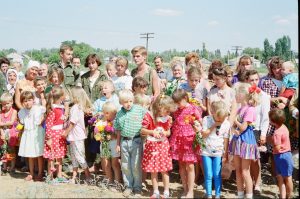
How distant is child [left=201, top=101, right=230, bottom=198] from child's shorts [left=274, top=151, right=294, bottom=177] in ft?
2.48

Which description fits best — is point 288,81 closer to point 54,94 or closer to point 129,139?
point 129,139

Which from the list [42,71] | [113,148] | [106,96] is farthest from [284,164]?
[42,71]

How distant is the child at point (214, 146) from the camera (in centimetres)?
571

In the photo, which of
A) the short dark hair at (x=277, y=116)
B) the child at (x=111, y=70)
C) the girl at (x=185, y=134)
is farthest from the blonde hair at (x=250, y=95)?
the child at (x=111, y=70)

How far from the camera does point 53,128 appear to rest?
22.5 ft

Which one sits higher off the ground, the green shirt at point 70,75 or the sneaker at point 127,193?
the green shirt at point 70,75

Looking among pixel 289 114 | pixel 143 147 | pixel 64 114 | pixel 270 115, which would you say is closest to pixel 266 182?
pixel 289 114

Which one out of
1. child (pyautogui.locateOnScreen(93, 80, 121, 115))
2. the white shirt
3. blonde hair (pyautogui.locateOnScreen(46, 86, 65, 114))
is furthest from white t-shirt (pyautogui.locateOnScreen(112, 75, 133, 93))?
the white shirt

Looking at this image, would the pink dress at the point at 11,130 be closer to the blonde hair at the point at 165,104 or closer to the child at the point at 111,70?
the child at the point at 111,70

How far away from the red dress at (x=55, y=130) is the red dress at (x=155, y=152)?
1.77m

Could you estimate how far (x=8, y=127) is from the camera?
766 centimetres

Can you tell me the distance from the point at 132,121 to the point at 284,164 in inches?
91.4

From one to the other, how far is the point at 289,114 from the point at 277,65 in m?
0.94

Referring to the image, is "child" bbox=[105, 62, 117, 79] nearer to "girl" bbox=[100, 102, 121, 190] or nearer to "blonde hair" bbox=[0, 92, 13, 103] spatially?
→ "girl" bbox=[100, 102, 121, 190]
